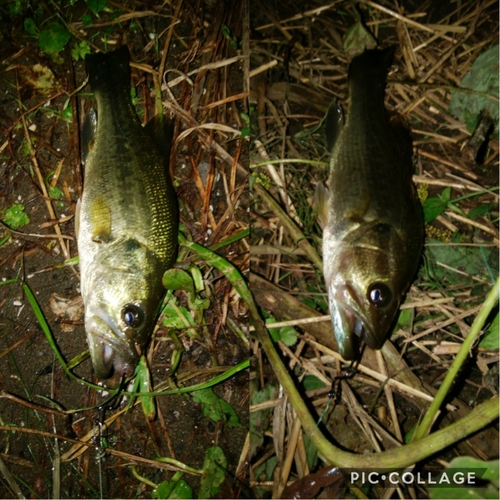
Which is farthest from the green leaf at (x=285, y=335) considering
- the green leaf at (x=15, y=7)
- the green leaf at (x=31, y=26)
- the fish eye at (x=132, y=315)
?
→ the green leaf at (x=15, y=7)

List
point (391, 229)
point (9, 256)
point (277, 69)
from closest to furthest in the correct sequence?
point (391, 229), point (9, 256), point (277, 69)

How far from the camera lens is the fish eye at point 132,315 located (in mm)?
2457

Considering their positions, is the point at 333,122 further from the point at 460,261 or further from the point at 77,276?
the point at 77,276

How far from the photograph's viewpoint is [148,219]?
256 cm

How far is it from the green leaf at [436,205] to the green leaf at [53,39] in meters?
2.83

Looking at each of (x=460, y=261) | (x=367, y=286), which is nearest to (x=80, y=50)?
(x=367, y=286)

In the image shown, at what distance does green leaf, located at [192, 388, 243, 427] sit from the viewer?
2822 mm

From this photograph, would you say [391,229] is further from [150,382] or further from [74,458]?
[74,458]

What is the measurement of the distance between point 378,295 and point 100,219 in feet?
5.59

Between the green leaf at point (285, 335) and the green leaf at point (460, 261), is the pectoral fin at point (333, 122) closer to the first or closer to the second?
the green leaf at point (460, 261)

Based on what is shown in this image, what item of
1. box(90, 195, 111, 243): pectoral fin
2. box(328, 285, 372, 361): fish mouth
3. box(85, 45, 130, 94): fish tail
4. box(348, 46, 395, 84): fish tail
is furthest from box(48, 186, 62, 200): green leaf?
box(348, 46, 395, 84): fish tail

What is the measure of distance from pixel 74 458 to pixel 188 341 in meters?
1.09

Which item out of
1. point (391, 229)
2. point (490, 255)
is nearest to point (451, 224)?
point (490, 255)

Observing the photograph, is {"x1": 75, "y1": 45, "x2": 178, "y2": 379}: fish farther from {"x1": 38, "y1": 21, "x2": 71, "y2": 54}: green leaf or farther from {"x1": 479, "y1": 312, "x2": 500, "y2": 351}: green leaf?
{"x1": 479, "y1": 312, "x2": 500, "y2": 351}: green leaf
